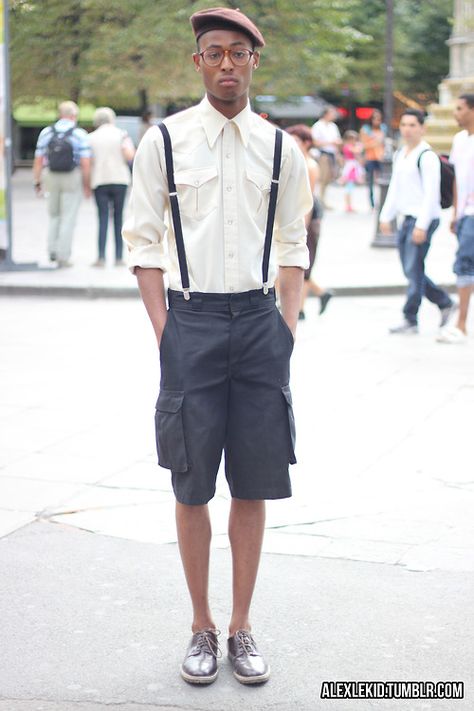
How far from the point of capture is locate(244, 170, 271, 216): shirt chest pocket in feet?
12.4

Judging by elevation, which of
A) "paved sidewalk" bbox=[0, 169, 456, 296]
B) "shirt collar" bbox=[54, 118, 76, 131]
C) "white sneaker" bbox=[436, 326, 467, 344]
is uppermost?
"shirt collar" bbox=[54, 118, 76, 131]

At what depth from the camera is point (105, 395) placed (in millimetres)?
8289

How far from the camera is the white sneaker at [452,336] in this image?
10.4 meters

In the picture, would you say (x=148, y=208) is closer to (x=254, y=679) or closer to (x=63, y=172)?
(x=254, y=679)

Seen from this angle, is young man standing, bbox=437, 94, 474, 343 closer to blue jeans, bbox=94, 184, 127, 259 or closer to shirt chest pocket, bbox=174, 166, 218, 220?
blue jeans, bbox=94, 184, 127, 259

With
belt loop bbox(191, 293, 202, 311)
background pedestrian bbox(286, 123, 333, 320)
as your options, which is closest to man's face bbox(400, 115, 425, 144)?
background pedestrian bbox(286, 123, 333, 320)

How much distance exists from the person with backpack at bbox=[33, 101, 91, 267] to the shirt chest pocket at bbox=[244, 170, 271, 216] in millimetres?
11465

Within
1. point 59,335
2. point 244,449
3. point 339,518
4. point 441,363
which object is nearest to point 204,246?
point 244,449

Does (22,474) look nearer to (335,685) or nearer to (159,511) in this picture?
(159,511)

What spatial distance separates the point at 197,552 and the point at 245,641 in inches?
12.4

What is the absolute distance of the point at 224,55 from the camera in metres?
3.70

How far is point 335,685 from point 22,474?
2.89m

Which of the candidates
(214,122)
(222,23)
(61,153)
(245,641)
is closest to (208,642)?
(245,641)

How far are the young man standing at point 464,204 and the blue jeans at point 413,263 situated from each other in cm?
26
